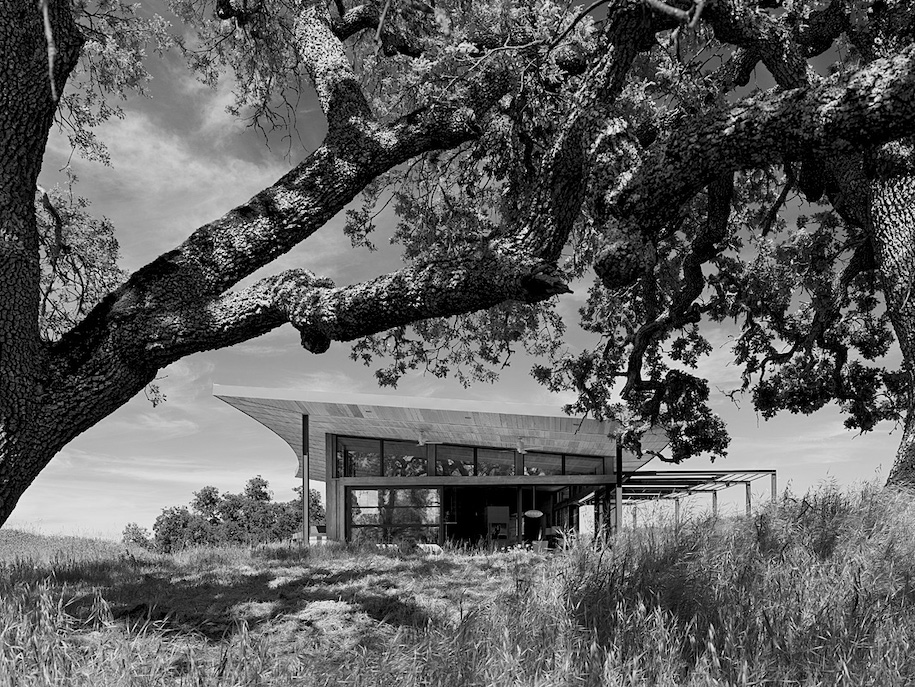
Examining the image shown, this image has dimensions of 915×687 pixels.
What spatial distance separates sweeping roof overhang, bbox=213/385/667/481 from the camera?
54.0 feet

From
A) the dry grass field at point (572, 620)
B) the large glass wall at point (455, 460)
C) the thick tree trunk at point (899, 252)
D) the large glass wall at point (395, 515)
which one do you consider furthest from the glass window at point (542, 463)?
the dry grass field at point (572, 620)

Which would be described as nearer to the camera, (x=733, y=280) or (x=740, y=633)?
(x=740, y=633)

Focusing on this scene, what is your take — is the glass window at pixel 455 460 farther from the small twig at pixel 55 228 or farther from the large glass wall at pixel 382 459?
the small twig at pixel 55 228

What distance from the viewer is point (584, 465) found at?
24.0 metres

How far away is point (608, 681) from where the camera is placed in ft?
10.9

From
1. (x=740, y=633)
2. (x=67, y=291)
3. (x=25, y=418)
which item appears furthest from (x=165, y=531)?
(x=740, y=633)

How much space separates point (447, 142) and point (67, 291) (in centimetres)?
769

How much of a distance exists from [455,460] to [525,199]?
1601cm

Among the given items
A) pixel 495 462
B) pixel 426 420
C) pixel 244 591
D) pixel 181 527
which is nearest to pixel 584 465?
pixel 495 462

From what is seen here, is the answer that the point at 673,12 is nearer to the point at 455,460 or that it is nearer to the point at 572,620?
the point at 572,620

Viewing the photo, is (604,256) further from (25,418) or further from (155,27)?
(155,27)

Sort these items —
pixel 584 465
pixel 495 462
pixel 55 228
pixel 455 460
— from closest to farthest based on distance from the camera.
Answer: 1. pixel 55 228
2. pixel 455 460
3. pixel 495 462
4. pixel 584 465

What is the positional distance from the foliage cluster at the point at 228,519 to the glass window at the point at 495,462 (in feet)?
59.5

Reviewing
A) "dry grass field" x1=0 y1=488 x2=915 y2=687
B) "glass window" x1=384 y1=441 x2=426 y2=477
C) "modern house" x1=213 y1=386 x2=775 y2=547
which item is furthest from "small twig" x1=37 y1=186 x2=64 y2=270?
"glass window" x1=384 y1=441 x2=426 y2=477
